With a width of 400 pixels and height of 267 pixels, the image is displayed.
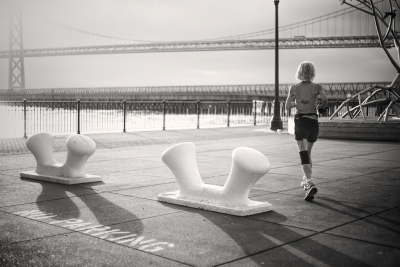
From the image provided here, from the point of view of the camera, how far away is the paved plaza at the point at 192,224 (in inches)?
158

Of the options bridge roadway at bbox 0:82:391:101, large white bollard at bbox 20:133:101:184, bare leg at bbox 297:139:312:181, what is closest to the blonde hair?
bare leg at bbox 297:139:312:181

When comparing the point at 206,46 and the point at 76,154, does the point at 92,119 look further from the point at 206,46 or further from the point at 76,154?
the point at 206,46

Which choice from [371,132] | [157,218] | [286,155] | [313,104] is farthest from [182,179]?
[371,132]

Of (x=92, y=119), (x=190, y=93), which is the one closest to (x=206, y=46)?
(x=190, y=93)

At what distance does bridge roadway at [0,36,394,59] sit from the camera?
9219cm

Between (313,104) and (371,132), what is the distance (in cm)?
1009

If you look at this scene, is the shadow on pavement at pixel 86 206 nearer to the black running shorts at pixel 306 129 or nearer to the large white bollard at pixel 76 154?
the large white bollard at pixel 76 154

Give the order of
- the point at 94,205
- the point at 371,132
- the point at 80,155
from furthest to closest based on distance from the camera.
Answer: the point at 371,132 → the point at 80,155 → the point at 94,205

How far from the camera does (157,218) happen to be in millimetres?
5332

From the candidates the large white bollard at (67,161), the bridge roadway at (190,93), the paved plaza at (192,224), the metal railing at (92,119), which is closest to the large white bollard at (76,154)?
the large white bollard at (67,161)

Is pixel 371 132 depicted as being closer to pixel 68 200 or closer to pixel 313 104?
pixel 313 104

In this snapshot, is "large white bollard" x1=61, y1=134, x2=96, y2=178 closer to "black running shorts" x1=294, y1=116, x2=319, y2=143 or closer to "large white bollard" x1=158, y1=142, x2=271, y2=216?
"large white bollard" x1=158, y1=142, x2=271, y2=216

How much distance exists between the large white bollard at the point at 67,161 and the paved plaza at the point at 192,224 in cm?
24

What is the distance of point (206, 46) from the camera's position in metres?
112
